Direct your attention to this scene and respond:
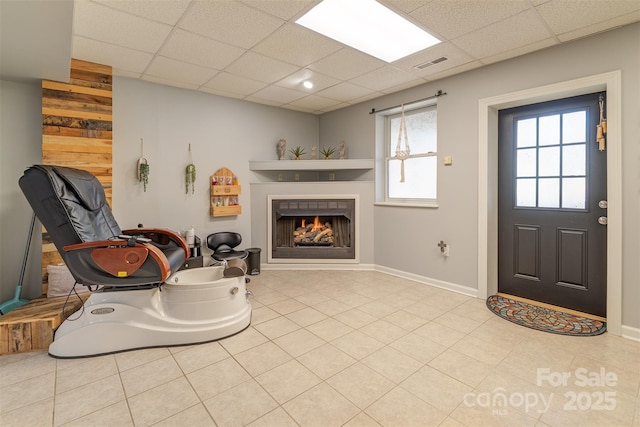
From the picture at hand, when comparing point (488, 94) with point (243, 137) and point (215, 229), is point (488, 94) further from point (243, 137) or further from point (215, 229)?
point (215, 229)

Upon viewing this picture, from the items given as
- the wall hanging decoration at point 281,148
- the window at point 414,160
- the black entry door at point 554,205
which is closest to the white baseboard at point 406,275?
the black entry door at point 554,205

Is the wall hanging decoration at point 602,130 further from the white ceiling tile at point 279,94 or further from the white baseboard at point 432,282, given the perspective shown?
the white ceiling tile at point 279,94

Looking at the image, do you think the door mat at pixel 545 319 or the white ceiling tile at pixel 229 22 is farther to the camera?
the door mat at pixel 545 319

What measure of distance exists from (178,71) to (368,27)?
6.87ft

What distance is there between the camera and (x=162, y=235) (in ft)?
9.77

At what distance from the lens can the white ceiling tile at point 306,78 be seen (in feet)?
11.6

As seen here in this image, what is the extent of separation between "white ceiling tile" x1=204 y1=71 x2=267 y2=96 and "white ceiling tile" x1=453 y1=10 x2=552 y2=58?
227 centimetres

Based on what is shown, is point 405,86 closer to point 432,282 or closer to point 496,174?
point 496,174

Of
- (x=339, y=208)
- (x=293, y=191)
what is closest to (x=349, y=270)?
(x=339, y=208)

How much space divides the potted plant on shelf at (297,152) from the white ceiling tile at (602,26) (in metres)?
3.24

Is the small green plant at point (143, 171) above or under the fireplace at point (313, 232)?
above

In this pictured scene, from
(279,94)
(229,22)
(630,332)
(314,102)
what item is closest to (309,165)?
(314,102)

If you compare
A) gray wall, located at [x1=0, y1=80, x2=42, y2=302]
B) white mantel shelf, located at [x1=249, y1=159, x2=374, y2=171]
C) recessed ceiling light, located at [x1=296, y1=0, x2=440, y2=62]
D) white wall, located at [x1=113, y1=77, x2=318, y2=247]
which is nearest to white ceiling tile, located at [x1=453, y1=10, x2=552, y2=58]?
recessed ceiling light, located at [x1=296, y1=0, x2=440, y2=62]

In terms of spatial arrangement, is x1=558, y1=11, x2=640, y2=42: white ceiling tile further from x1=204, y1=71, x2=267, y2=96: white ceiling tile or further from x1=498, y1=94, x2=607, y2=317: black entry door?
x1=204, y1=71, x2=267, y2=96: white ceiling tile
